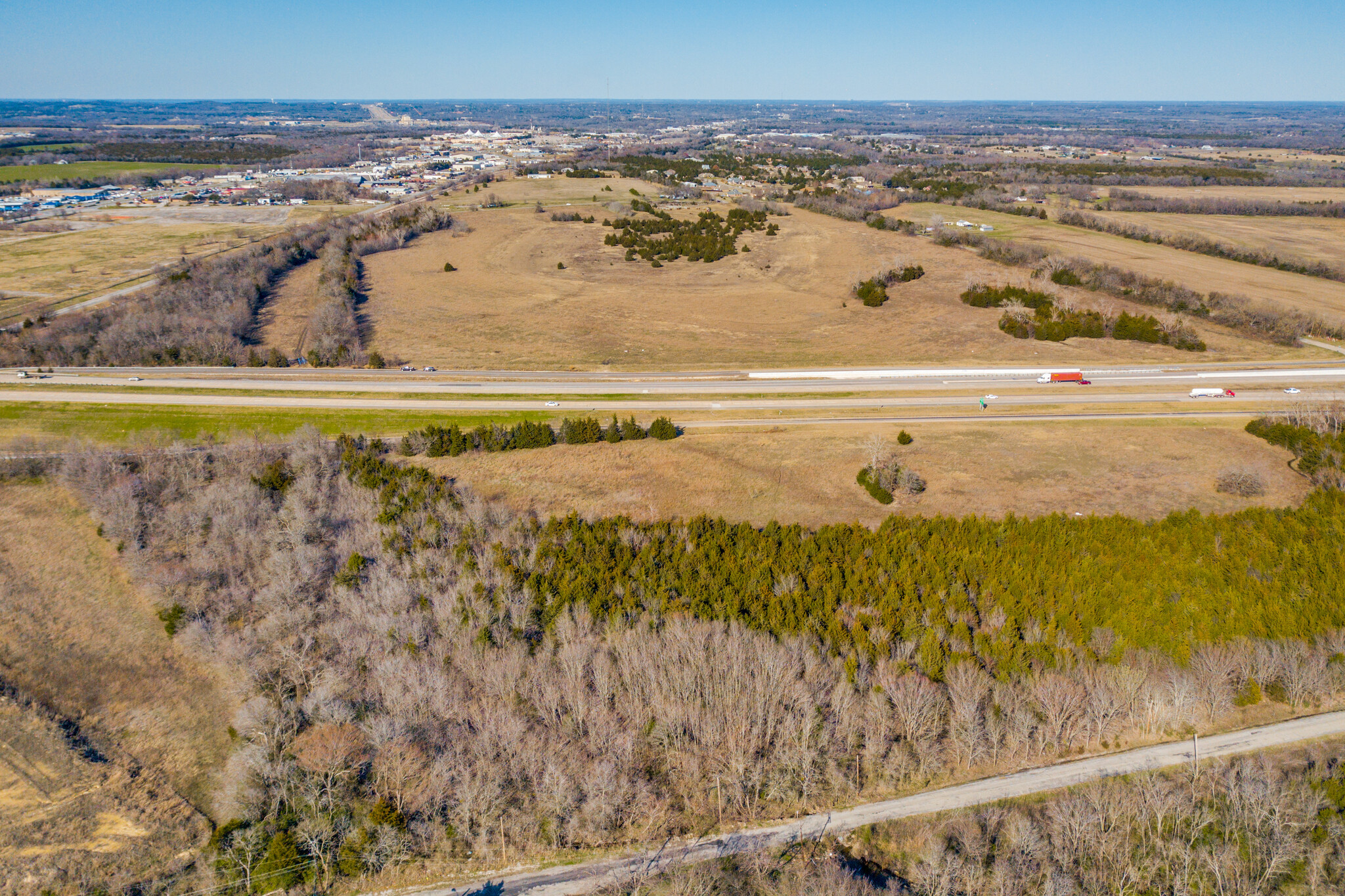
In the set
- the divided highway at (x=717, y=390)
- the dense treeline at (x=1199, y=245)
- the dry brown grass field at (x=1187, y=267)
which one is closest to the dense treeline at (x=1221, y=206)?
the dense treeline at (x=1199, y=245)

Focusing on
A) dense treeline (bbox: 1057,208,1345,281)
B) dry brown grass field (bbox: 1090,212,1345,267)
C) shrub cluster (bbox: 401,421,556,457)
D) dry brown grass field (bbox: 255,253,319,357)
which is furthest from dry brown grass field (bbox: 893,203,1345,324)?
dry brown grass field (bbox: 255,253,319,357)

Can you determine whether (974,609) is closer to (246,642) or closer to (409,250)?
(246,642)

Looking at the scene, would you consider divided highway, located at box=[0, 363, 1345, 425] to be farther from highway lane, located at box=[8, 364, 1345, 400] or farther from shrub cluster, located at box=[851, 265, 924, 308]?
shrub cluster, located at box=[851, 265, 924, 308]

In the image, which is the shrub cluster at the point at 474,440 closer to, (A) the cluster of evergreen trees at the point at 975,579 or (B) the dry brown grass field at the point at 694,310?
(A) the cluster of evergreen trees at the point at 975,579

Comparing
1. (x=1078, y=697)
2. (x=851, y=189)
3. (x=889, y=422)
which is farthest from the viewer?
(x=851, y=189)


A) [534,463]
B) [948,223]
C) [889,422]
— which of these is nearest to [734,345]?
[889,422]

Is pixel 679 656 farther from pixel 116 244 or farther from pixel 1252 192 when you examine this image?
pixel 1252 192

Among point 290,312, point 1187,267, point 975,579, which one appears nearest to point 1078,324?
point 1187,267
